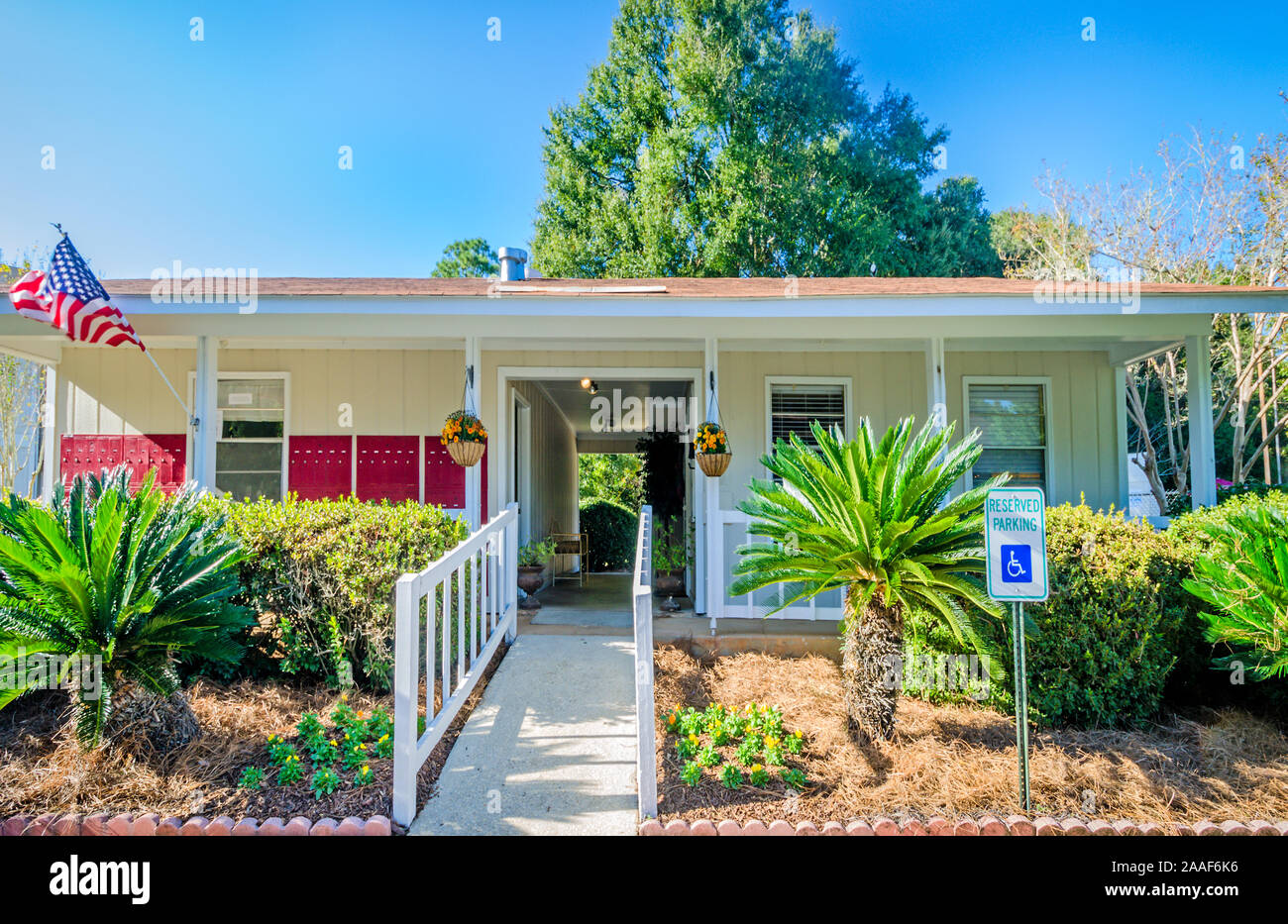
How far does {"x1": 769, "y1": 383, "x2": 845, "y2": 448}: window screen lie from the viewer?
7.59 metres

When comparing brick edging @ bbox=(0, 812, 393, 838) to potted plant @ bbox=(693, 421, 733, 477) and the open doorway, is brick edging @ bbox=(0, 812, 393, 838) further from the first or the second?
potted plant @ bbox=(693, 421, 733, 477)

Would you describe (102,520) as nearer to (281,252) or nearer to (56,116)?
(56,116)

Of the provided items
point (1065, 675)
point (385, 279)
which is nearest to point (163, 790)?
point (1065, 675)

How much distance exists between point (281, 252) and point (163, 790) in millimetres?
11158

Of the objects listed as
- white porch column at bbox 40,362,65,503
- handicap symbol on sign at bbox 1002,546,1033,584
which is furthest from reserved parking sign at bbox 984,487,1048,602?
white porch column at bbox 40,362,65,503

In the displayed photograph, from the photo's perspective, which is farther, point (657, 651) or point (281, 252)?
point (281, 252)

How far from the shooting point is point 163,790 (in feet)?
10.8

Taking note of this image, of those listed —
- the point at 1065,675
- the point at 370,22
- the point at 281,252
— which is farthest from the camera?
the point at 281,252

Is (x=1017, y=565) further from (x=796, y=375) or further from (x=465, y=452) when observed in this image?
(x=465, y=452)

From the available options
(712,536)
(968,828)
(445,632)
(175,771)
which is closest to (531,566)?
(712,536)

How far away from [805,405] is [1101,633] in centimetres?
401
